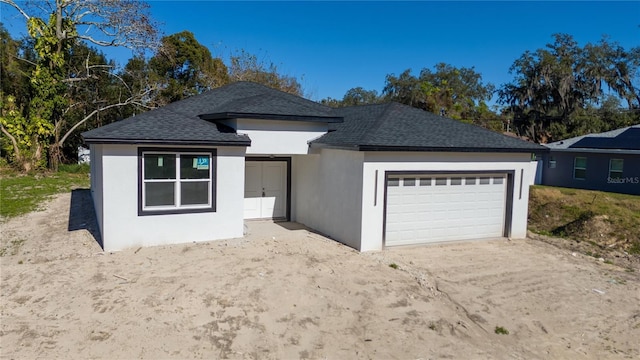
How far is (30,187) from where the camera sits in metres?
19.9

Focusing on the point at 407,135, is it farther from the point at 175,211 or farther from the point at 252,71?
the point at 252,71

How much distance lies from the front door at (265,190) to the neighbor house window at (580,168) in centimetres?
1871

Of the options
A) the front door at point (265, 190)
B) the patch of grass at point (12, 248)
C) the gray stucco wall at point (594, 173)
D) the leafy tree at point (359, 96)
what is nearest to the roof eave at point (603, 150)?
the gray stucco wall at point (594, 173)

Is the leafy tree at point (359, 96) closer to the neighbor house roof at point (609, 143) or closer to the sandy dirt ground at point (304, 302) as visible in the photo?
the neighbor house roof at point (609, 143)

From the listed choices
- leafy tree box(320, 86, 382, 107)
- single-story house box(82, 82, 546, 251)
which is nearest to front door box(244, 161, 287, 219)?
single-story house box(82, 82, 546, 251)

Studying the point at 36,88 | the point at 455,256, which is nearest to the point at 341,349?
the point at 455,256

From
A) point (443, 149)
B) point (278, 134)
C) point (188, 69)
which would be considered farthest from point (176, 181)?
point (188, 69)

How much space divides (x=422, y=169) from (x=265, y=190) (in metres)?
5.19

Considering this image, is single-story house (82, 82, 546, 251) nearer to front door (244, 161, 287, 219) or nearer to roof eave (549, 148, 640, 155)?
front door (244, 161, 287, 219)

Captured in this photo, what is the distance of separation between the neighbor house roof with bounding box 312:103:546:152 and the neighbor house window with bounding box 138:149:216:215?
10.6 ft

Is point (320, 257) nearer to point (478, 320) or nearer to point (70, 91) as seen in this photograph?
point (478, 320)

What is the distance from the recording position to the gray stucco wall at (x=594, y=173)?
73.9ft

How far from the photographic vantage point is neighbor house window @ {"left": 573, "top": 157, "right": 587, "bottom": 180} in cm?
2473

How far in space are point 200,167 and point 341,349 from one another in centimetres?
629
